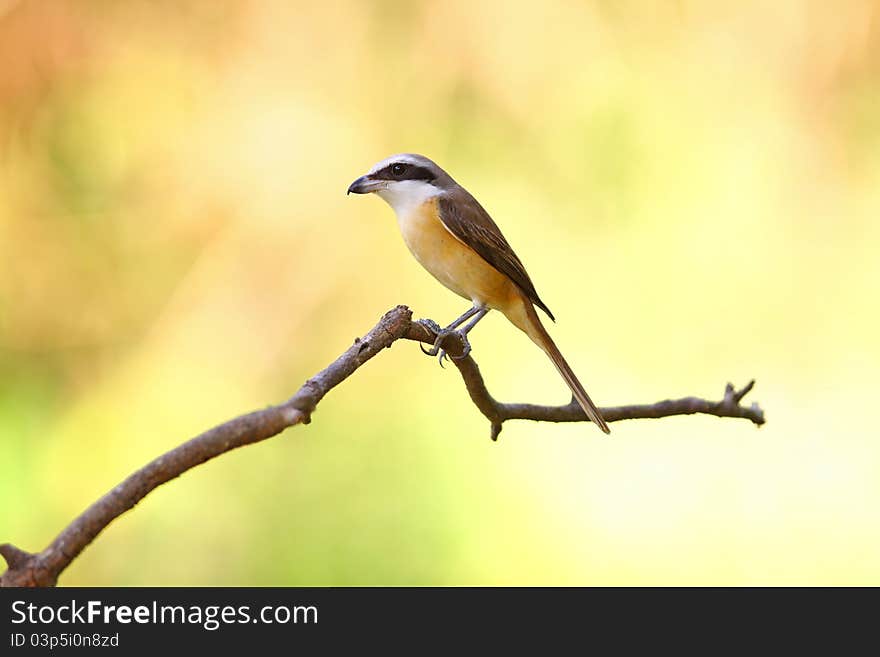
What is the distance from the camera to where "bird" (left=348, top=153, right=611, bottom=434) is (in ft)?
6.29

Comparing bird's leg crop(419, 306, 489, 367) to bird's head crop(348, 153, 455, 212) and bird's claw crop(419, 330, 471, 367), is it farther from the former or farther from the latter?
bird's head crop(348, 153, 455, 212)

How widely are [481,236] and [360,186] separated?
9.3 inches

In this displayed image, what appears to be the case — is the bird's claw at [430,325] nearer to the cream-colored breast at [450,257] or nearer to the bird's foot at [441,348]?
the bird's foot at [441,348]

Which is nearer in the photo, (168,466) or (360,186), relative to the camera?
(168,466)

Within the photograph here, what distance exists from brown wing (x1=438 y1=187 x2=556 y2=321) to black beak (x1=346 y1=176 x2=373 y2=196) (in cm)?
14

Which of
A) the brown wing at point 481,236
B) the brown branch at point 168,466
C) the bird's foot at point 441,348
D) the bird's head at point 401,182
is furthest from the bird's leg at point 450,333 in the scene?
the brown branch at point 168,466

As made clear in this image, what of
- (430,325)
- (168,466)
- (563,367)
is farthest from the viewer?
(563,367)

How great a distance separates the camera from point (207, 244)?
313 centimetres

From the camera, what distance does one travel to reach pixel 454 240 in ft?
6.29

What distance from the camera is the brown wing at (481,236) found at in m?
1.91

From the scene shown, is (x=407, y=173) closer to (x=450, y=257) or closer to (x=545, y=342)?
(x=450, y=257)

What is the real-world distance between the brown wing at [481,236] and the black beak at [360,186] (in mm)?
135

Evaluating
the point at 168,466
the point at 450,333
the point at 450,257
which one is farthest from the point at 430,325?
the point at 168,466

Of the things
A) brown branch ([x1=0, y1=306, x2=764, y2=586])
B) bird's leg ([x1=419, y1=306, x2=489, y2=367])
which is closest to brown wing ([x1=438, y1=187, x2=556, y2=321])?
bird's leg ([x1=419, y1=306, x2=489, y2=367])
